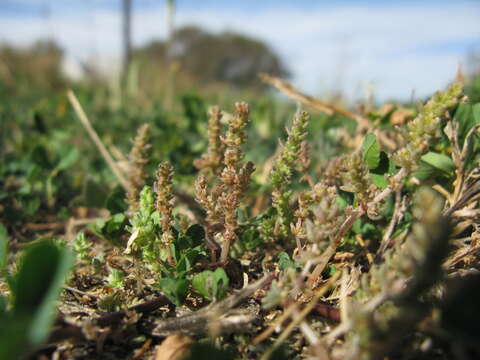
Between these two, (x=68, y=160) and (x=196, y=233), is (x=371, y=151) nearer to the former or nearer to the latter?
(x=196, y=233)

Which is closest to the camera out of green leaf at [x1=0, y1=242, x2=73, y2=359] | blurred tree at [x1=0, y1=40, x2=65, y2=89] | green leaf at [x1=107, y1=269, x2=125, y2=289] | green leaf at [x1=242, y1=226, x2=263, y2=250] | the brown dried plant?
green leaf at [x1=0, y1=242, x2=73, y2=359]

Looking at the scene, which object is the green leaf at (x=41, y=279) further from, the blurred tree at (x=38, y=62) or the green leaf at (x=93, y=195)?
the blurred tree at (x=38, y=62)

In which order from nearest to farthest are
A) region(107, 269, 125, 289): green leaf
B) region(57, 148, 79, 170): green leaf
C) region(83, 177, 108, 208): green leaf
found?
region(107, 269, 125, 289): green leaf, region(83, 177, 108, 208): green leaf, region(57, 148, 79, 170): green leaf

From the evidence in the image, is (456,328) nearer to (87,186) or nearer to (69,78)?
(87,186)

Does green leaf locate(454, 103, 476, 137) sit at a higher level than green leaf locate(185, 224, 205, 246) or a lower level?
higher

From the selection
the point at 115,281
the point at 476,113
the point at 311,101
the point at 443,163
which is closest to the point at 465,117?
the point at 476,113

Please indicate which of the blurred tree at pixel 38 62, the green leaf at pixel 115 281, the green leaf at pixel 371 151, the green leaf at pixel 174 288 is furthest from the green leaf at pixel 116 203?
the blurred tree at pixel 38 62

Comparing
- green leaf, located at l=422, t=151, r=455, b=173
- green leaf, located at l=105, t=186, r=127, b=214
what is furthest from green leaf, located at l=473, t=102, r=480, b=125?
green leaf, located at l=105, t=186, r=127, b=214

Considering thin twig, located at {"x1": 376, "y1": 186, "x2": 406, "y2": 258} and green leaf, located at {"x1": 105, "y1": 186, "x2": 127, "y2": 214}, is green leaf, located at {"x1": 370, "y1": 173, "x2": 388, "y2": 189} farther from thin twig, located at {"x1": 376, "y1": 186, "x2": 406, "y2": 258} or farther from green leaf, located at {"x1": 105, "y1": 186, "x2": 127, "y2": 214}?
green leaf, located at {"x1": 105, "y1": 186, "x2": 127, "y2": 214}
